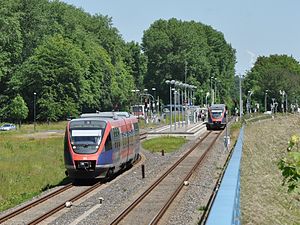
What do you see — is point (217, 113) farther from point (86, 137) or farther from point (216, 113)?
point (86, 137)

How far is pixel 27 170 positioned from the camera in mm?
30844

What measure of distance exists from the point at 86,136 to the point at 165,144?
924 inches

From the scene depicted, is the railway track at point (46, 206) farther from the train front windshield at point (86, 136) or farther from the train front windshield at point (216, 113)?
the train front windshield at point (216, 113)

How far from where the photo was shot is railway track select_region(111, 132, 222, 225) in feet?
61.5

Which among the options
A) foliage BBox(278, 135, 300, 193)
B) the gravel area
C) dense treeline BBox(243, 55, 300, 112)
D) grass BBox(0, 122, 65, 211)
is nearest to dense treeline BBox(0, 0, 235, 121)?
dense treeline BBox(243, 55, 300, 112)

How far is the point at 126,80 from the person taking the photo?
124m

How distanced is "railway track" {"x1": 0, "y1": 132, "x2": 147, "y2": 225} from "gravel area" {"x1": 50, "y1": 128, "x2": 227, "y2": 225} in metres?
0.51

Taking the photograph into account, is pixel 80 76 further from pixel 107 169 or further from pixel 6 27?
pixel 107 169

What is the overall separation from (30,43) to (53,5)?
39.7 feet

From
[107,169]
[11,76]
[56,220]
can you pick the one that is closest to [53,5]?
[11,76]

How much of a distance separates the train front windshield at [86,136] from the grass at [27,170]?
2606 millimetres

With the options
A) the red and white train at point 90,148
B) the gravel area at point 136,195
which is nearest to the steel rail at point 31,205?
the red and white train at point 90,148

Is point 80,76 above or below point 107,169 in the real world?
above

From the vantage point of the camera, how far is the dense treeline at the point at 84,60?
86.7m
